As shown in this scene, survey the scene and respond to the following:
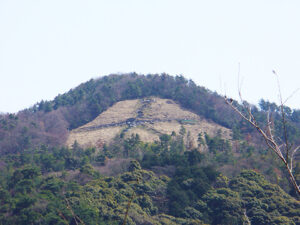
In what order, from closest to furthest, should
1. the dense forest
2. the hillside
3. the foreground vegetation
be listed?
the foreground vegetation, the dense forest, the hillside

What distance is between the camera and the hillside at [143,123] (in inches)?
2349

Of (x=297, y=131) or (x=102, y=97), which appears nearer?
(x=297, y=131)

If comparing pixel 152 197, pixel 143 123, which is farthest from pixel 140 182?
pixel 143 123

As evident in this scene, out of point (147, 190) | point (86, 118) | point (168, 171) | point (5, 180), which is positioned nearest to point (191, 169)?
point (168, 171)

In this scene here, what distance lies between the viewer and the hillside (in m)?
59.7

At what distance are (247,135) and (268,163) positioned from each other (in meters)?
16.3

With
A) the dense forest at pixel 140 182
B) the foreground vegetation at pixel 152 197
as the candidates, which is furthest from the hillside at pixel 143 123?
the foreground vegetation at pixel 152 197

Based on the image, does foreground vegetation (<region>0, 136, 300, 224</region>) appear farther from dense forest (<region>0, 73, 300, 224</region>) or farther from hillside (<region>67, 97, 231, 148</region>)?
hillside (<region>67, 97, 231, 148</region>)

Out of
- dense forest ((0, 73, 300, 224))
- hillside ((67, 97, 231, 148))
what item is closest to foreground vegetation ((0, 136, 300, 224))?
dense forest ((0, 73, 300, 224))

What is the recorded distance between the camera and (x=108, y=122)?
218 feet

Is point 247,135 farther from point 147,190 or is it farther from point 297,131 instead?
point 147,190

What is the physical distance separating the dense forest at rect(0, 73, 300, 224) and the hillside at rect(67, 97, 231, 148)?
13.1ft

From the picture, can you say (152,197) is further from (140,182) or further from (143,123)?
(143,123)

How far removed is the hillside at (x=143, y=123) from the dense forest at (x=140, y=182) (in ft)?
13.1
